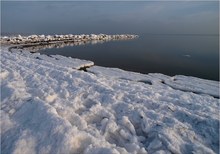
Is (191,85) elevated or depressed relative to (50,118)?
depressed

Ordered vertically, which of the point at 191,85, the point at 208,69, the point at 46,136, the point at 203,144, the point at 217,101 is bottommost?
the point at 208,69

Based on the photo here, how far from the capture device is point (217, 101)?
364 inches

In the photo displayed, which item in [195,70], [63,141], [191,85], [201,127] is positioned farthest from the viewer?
[195,70]

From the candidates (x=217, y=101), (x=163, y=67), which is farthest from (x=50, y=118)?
(x=163, y=67)

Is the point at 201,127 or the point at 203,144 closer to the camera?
the point at 203,144

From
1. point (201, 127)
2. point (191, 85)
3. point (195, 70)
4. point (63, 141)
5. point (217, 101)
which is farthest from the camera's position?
point (195, 70)

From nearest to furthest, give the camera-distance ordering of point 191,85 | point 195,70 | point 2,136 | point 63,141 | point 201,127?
1. point 63,141
2. point 2,136
3. point 201,127
4. point 191,85
5. point 195,70

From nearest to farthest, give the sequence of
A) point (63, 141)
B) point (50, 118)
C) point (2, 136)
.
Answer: point (63, 141) < point (2, 136) < point (50, 118)

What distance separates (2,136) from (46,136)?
99 cm

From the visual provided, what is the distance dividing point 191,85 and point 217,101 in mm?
4144

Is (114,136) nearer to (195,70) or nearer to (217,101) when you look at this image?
(217,101)

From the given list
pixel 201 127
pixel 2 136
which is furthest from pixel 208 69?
pixel 2 136

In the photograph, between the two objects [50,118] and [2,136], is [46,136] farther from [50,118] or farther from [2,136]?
[2,136]

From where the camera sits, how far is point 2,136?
521 cm
